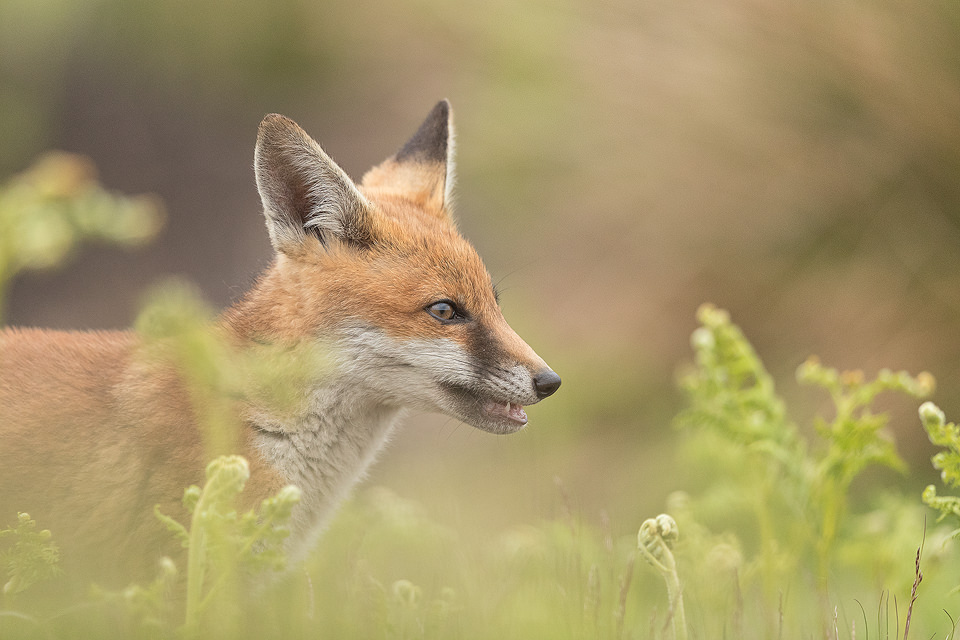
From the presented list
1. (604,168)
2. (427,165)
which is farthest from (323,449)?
(604,168)

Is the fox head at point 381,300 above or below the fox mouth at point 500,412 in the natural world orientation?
above

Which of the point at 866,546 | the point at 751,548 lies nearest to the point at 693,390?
the point at 866,546

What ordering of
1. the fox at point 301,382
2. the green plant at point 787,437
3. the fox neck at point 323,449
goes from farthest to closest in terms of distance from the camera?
the green plant at point 787,437
the fox neck at point 323,449
the fox at point 301,382

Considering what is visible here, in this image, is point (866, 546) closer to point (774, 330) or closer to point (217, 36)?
point (774, 330)

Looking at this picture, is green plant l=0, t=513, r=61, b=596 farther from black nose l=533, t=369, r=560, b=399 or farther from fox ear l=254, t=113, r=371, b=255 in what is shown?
black nose l=533, t=369, r=560, b=399

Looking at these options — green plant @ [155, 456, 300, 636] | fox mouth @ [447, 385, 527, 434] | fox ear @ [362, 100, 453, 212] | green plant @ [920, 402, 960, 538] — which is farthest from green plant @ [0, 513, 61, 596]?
fox ear @ [362, 100, 453, 212]

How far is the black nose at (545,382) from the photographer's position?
11.3 feet

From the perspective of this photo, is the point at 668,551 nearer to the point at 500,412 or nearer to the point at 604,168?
the point at 500,412

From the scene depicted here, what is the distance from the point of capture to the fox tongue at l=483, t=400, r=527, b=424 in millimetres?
3582

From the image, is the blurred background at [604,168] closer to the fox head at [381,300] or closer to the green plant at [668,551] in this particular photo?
the fox head at [381,300]

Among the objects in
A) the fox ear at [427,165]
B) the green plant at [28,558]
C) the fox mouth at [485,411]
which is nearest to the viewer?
the green plant at [28,558]

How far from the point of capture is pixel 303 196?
3725mm

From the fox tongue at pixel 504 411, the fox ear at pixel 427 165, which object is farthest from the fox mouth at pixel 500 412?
the fox ear at pixel 427 165

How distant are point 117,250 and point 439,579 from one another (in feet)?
26.5
